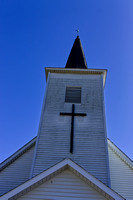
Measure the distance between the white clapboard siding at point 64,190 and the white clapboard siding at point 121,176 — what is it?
3.33 m

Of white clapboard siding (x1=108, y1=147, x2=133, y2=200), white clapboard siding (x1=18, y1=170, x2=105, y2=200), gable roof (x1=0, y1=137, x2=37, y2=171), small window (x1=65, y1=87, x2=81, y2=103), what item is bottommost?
white clapboard siding (x1=18, y1=170, x2=105, y2=200)

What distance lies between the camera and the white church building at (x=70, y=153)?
581 centimetres

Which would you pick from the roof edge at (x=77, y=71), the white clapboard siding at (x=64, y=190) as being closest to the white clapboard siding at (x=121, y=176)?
the white clapboard siding at (x=64, y=190)

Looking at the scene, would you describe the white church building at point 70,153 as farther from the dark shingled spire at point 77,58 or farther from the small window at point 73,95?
the dark shingled spire at point 77,58

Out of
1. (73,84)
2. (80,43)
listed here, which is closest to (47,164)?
(73,84)

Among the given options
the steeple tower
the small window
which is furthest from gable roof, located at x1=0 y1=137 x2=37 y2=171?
the small window

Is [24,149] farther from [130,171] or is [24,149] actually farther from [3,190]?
[130,171]

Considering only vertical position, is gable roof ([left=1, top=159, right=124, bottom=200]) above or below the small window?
below

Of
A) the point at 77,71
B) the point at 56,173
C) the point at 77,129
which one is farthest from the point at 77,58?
the point at 56,173

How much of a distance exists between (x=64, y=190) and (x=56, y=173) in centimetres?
56

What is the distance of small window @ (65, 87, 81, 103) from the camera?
10.6m

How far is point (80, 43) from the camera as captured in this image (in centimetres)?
1636

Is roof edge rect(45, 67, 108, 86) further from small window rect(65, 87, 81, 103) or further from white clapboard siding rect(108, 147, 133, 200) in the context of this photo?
white clapboard siding rect(108, 147, 133, 200)

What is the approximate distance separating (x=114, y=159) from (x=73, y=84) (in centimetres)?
477
